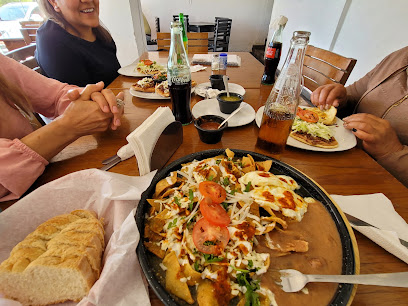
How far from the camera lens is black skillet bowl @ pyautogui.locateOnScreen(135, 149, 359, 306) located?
54 cm

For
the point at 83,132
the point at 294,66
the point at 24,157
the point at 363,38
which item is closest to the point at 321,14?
the point at 363,38

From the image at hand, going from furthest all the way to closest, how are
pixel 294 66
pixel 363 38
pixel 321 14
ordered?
pixel 321 14 < pixel 363 38 < pixel 294 66

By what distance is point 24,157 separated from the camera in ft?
3.09

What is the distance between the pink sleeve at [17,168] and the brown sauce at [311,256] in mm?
1040

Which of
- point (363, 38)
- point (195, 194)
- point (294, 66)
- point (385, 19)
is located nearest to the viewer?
point (195, 194)

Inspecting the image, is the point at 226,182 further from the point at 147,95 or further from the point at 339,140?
the point at 147,95

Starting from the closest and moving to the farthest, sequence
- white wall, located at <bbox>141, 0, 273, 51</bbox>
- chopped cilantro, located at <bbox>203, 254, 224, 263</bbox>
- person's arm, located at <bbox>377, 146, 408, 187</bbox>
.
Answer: chopped cilantro, located at <bbox>203, 254, 224, 263</bbox>, person's arm, located at <bbox>377, 146, 408, 187</bbox>, white wall, located at <bbox>141, 0, 273, 51</bbox>

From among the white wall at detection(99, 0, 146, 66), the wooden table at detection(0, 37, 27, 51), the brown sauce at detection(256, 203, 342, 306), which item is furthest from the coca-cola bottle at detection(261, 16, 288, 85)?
the wooden table at detection(0, 37, 27, 51)

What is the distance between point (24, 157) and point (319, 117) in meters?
1.77

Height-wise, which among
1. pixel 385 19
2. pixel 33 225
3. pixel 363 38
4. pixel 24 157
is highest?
pixel 385 19

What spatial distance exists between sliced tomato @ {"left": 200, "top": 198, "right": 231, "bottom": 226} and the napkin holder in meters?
0.35

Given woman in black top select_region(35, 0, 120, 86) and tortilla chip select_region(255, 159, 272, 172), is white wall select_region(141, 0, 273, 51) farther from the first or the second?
tortilla chip select_region(255, 159, 272, 172)

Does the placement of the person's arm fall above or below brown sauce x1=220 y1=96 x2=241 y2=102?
below

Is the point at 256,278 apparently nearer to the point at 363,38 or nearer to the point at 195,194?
the point at 195,194
